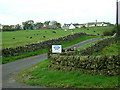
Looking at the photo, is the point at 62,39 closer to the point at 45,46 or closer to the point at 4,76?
the point at 45,46

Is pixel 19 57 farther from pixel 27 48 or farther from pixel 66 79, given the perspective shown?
pixel 66 79

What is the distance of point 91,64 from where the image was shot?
1270 centimetres

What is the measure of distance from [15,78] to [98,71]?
6.07 metres

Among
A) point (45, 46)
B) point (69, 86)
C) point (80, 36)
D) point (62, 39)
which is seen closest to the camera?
point (69, 86)

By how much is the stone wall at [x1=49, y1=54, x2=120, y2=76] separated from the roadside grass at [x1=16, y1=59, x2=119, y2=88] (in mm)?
432

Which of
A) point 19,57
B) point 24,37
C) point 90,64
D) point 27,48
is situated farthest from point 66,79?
point 24,37

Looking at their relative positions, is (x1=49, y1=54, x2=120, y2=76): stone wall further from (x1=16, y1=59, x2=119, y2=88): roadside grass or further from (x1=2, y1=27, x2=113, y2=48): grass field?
(x1=2, y1=27, x2=113, y2=48): grass field

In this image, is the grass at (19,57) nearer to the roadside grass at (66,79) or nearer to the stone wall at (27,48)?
the stone wall at (27,48)

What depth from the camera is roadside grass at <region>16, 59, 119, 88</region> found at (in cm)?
1083

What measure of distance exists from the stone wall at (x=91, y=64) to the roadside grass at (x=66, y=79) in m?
0.43

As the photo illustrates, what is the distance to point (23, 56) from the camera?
2342 centimetres

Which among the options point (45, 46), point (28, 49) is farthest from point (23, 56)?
point (45, 46)

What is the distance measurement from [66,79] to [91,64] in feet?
6.05

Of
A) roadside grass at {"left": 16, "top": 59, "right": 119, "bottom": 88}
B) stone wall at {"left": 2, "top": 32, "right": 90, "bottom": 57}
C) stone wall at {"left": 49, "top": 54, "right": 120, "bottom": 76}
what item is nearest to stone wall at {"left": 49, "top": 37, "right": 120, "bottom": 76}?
stone wall at {"left": 49, "top": 54, "right": 120, "bottom": 76}
